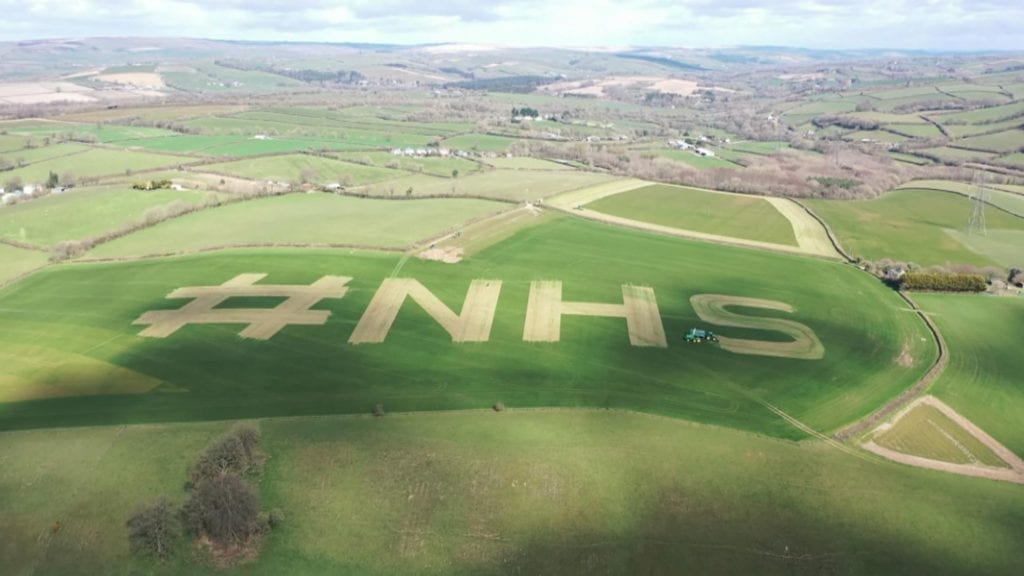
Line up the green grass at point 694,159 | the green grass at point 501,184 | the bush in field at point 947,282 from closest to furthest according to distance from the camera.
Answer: the bush in field at point 947,282 → the green grass at point 501,184 → the green grass at point 694,159

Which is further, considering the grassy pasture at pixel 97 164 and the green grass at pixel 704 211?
the grassy pasture at pixel 97 164

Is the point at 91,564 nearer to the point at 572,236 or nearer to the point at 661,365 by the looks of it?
the point at 661,365

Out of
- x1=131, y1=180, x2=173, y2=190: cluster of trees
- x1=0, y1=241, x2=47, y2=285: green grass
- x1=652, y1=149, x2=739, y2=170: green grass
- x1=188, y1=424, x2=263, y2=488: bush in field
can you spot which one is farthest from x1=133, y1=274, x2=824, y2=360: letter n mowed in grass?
x1=652, y1=149, x2=739, y2=170: green grass

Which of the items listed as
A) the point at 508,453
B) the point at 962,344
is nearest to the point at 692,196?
the point at 962,344

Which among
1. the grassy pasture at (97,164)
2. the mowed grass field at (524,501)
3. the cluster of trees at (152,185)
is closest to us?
the mowed grass field at (524,501)

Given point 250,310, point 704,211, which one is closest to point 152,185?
point 250,310

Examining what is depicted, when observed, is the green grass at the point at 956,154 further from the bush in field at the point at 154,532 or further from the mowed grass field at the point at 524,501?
the bush in field at the point at 154,532

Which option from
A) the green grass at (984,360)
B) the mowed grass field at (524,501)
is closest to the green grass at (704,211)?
the green grass at (984,360)

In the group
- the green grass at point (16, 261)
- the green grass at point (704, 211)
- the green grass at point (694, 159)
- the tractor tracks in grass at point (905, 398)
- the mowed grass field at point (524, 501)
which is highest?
the green grass at point (694, 159)

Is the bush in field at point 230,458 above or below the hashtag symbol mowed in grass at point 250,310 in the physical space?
below
